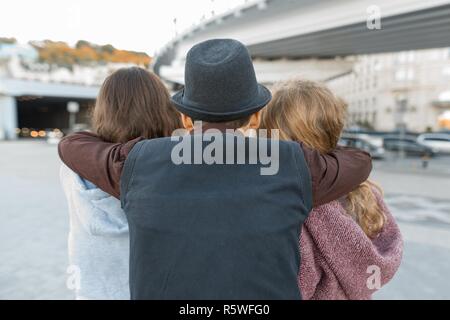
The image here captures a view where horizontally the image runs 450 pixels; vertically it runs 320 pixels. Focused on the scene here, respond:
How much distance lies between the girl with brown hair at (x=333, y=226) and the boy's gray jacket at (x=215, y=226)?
198mm

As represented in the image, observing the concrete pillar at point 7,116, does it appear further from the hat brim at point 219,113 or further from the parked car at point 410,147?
the hat brim at point 219,113

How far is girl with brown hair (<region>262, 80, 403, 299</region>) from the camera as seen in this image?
3.74 ft

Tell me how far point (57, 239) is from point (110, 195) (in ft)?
12.0

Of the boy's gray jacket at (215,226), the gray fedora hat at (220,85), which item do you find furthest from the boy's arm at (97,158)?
the gray fedora hat at (220,85)

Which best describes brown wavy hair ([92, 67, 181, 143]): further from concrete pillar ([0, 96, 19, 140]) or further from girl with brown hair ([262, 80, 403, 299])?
concrete pillar ([0, 96, 19, 140])

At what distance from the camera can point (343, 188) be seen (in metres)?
1.11

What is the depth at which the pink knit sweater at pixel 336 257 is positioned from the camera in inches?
44.6

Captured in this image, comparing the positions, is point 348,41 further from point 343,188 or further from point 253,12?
point 343,188

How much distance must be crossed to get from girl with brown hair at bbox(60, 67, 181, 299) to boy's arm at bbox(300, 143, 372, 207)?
0.65 m

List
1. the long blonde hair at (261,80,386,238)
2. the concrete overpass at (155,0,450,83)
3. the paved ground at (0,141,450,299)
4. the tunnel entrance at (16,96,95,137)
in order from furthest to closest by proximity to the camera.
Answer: the tunnel entrance at (16,96,95,137) < the concrete overpass at (155,0,450,83) < the paved ground at (0,141,450,299) < the long blonde hair at (261,80,386,238)

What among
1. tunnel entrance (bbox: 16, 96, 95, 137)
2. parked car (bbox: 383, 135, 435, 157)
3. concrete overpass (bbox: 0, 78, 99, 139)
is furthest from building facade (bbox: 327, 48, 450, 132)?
tunnel entrance (bbox: 16, 96, 95, 137)

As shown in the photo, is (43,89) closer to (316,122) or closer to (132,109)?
(132,109)

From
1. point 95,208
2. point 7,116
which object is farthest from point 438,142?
point 7,116
